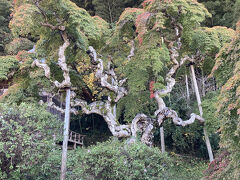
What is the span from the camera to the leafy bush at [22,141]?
185 inches

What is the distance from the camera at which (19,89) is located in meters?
7.91

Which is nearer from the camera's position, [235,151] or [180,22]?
[235,151]

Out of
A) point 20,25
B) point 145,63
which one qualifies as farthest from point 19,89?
point 145,63

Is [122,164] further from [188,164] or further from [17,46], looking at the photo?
[17,46]

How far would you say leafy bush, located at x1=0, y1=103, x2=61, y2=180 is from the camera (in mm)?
4691

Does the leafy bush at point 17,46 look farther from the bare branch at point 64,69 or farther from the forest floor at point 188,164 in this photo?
the forest floor at point 188,164

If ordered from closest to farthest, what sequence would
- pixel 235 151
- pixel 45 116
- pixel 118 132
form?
pixel 235 151
pixel 45 116
pixel 118 132

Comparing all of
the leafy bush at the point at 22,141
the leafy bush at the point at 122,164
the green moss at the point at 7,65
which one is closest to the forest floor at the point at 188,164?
the leafy bush at the point at 122,164

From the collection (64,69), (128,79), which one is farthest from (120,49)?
(64,69)

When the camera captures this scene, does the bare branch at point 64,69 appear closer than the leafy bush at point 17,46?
Yes

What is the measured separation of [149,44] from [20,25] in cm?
385

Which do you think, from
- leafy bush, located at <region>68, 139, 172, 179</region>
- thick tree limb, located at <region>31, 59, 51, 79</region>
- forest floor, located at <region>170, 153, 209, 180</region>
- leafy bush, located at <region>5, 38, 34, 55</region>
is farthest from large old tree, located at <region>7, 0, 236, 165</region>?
leafy bush, located at <region>5, 38, 34, 55</region>

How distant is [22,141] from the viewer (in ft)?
15.6

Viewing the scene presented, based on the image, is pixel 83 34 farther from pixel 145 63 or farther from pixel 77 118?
pixel 77 118
